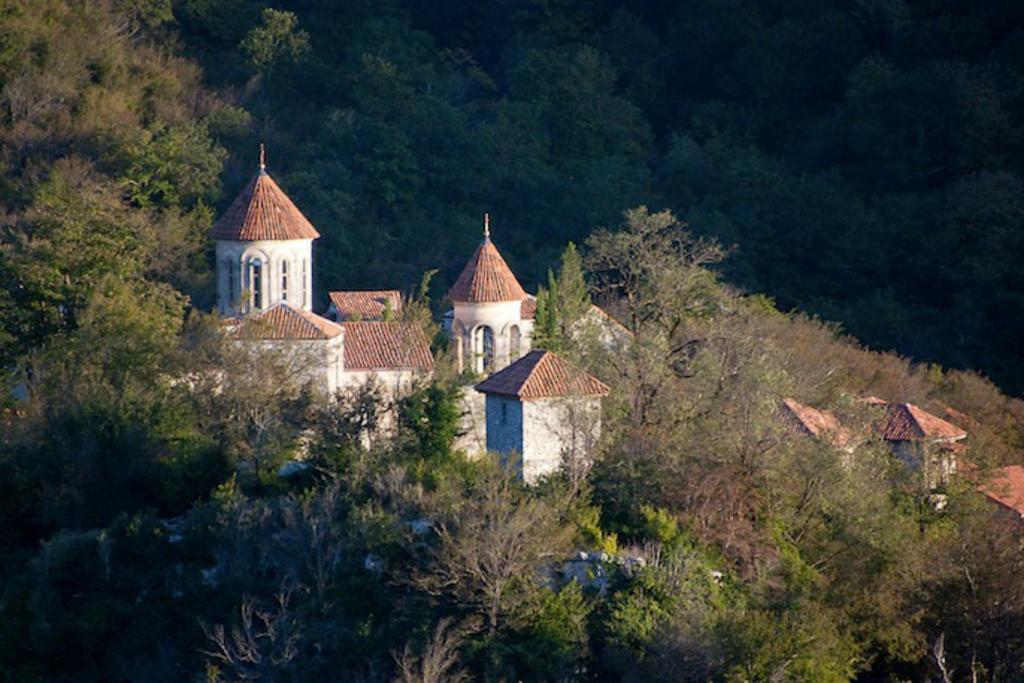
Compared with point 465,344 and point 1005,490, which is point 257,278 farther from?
point 1005,490

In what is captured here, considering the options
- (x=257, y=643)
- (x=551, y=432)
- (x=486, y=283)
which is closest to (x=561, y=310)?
(x=486, y=283)

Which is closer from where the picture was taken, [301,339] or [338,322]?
[301,339]

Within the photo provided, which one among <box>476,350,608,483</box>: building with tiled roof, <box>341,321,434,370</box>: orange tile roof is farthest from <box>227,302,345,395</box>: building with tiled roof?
<box>476,350,608,483</box>: building with tiled roof

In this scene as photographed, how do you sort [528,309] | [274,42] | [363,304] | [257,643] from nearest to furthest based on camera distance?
[257,643] → [528,309] → [363,304] → [274,42]

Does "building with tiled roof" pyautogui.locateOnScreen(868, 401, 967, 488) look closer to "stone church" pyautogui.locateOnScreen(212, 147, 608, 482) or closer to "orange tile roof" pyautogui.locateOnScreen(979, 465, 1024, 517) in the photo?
"orange tile roof" pyautogui.locateOnScreen(979, 465, 1024, 517)

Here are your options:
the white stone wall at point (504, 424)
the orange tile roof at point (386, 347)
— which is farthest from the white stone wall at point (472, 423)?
the orange tile roof at point (386, 347)

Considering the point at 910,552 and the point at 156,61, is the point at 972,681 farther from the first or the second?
the point at 156,61
